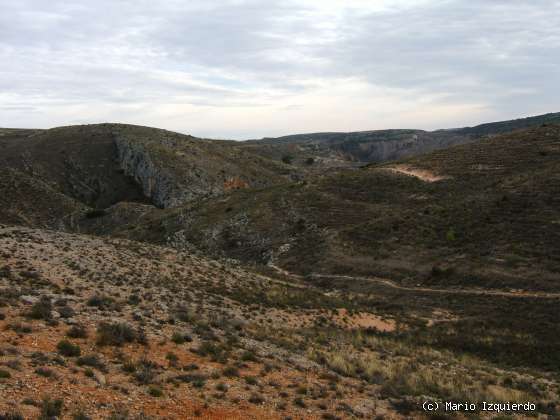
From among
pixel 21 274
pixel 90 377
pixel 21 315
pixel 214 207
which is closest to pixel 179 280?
pixel 21 274

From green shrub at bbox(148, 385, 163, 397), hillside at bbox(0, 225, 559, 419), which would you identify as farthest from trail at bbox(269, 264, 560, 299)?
green shrub at bbox(148, 385, 163, 397)

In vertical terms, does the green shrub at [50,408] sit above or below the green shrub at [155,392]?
above

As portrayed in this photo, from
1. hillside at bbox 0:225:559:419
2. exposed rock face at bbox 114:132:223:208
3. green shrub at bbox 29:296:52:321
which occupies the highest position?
exposed rock face at bbox 114:132:223:208

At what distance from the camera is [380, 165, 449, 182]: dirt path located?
5738cm

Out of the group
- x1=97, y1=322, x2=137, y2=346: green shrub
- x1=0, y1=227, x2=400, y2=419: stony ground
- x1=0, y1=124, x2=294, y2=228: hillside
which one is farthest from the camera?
x1=0, y1=124, x2=294, y2=228: hillside

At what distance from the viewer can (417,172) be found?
6097cm

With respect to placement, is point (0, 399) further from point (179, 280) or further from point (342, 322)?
point (342, 322)

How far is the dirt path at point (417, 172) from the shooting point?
5738 cm

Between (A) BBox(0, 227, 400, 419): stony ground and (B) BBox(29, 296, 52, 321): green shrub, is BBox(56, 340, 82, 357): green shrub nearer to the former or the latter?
(A) BBox(0, 227, 400, 419): stony ground

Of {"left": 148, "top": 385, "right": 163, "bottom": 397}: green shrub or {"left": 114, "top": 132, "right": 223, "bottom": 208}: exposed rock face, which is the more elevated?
{"left": 114, "top": 132, "right": 223, "bottom": 208}: exposed rock face

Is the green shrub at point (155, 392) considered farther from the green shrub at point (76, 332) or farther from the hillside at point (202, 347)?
the green shrub at point (76, 332)

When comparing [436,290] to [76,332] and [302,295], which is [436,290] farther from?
[76,332]

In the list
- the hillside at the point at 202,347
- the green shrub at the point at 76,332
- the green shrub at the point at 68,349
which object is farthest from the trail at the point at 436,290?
the green shrub at the point at 68,349

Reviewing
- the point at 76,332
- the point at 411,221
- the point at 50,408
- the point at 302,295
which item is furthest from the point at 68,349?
the point at 411,221
